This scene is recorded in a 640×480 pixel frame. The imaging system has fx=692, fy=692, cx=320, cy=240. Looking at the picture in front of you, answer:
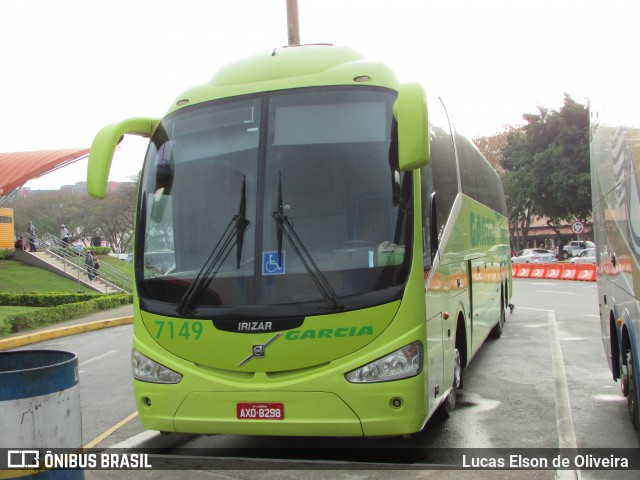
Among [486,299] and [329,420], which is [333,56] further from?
[486,299]

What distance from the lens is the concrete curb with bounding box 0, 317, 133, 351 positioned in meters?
16.3

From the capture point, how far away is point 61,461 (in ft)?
13.2

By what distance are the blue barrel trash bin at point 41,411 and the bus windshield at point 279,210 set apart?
146 centimetres

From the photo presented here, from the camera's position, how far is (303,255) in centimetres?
529

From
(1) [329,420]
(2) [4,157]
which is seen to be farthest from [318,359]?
(2) [4,157]

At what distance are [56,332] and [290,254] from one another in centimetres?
1460

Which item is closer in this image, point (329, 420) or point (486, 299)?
point (329, 420)

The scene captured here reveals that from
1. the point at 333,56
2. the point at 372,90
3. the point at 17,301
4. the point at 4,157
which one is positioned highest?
the point at 4,157

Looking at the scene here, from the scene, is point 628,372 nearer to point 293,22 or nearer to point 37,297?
point 293,22

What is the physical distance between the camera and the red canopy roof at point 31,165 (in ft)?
114

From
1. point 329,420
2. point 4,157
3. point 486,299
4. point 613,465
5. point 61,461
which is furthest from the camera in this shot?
point 4,157

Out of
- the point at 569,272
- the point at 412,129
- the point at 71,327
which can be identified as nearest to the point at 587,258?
the point at 569,272

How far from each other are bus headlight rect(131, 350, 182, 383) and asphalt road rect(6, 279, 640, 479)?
2.42ft

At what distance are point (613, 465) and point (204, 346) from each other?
3346mm
